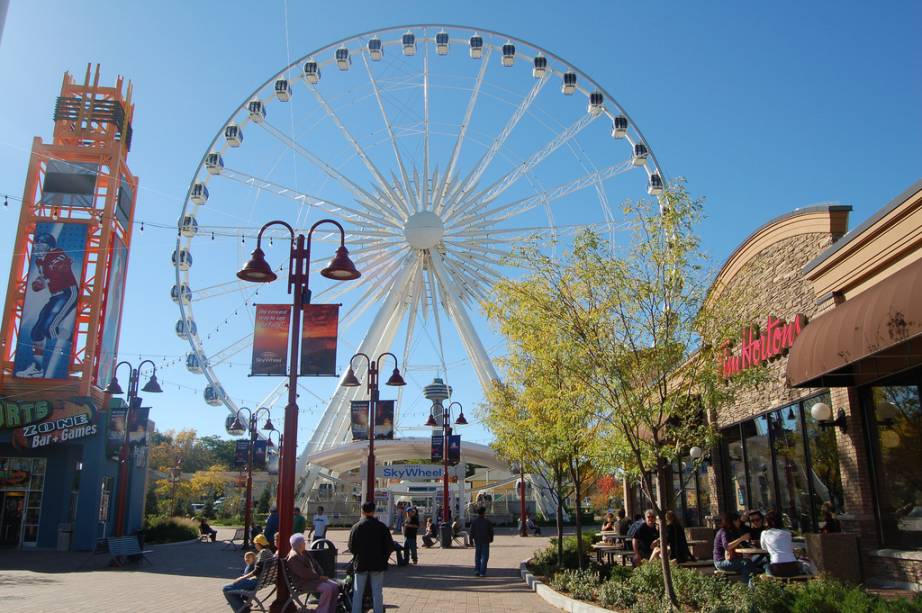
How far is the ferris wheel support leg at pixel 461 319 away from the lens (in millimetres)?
33000

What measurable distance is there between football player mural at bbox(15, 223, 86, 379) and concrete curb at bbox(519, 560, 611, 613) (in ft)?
84.7

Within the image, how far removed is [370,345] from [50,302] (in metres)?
14.8

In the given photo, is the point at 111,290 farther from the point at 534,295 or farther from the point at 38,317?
the point at 534,295

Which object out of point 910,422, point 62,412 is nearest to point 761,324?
point 910,422

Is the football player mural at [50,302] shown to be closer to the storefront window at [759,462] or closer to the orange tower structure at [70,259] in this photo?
the orange tower structure at [70,259]

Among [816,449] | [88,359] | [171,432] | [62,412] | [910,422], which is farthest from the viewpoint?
[171,432]

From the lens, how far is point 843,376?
1362 cm

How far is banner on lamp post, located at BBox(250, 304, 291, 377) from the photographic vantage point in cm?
1197

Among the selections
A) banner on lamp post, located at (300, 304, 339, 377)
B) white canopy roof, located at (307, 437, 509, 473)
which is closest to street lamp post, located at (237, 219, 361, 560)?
banner on lamp post, located at (300, 304, 339, 377)

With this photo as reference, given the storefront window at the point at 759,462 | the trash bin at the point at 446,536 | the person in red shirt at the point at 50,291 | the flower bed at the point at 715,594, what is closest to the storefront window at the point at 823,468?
the storefront window at the point at 759,462

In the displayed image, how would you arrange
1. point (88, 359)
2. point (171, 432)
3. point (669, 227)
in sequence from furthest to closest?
point (171, 432), point (88, 359), point (669, 227)

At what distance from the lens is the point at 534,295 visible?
1242 centimetres

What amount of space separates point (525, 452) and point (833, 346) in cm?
932

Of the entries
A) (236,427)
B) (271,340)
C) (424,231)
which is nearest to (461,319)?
(424,231)
